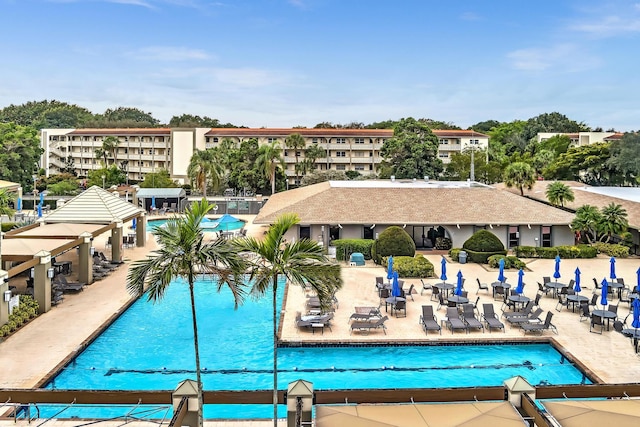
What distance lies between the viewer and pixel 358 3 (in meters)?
A: 41.8

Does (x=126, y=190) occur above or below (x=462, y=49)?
below

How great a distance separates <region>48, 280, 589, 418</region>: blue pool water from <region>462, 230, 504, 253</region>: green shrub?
13.7 metres

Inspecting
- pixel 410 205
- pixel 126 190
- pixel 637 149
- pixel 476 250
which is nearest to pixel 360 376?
pixel 476 250

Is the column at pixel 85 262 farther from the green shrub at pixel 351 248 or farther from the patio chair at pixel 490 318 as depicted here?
the patio chair at pixel 490 318

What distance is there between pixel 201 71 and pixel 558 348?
176ft

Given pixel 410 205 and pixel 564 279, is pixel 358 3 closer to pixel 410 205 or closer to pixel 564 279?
pixel 410 205

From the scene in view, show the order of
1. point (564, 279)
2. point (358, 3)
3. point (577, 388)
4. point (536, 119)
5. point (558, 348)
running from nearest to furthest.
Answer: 1. point (577, 388)
2. point (558, 348)
3. point (564, 279)
4. point (358, 3)
5. point (536, 119)

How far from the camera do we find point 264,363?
55.7ft

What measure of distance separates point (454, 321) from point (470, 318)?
2.52ft

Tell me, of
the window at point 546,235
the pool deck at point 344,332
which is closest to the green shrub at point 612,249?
the window at point 546,235

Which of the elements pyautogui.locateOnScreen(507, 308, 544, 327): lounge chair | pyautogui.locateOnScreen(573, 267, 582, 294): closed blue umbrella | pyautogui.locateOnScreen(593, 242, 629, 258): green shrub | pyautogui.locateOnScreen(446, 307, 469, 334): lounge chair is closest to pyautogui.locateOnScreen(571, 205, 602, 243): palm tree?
pyautogui.locateOnScreen(593, 242, 629, 258): green shrub

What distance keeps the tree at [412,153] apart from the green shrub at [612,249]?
87.0 feet

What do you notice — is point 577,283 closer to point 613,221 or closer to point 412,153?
point 613,221

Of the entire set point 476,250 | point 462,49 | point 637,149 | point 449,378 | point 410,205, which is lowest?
point 449,378
